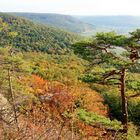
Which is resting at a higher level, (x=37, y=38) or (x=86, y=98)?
(x=86, y=98)

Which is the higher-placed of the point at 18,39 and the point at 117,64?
the point at 117,64

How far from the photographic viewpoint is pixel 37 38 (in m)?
114

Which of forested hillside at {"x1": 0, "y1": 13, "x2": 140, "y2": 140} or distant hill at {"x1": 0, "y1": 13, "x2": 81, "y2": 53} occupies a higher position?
forested hillside at {"x1": 0, "y1": 13, "x2": 140, "y2": 140}

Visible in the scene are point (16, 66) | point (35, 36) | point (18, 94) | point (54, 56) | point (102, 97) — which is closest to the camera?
point (16, 66)

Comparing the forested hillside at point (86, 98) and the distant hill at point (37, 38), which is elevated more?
the forested hillside at point (86, 98)

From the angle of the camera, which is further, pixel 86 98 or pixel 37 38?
pixel 37 38

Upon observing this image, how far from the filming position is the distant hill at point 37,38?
10381 cm

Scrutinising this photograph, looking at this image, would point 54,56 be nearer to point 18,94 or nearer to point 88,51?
point 18,94

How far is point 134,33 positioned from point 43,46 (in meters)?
97.5

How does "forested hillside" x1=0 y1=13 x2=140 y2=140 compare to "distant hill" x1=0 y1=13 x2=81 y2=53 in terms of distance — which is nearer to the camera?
"forested hillside" x1=0 y1=13 x2=140 y2=140

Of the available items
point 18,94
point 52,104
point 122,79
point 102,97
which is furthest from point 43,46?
point 122,79

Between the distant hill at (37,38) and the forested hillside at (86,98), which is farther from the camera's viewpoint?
the distant hill at (37,38)

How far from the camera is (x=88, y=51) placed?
34.4ft

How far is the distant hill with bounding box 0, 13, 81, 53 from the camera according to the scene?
341 ft
